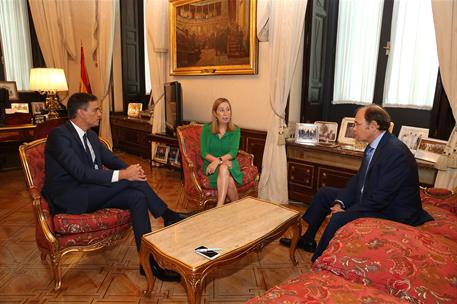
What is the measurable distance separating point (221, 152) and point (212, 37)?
1.93 metres

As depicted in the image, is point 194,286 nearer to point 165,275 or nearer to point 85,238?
point 165,275

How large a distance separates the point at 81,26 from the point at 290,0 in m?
4.90

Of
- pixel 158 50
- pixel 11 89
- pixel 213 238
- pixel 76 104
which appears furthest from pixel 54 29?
pixel 213 238

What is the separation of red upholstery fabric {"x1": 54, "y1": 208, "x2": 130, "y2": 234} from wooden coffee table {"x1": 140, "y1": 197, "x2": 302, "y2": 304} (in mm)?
424

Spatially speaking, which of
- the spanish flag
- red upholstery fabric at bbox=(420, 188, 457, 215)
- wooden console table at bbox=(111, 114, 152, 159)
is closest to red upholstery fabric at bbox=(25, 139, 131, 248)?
red upholstery fabric at bbox=(420, 188, 457, 215)

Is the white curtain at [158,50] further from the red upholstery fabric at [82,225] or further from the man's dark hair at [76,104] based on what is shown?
the red upholstery fabric at [82,225]

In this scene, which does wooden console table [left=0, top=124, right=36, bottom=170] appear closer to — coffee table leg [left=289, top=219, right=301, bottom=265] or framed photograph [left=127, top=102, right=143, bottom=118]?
framed photograph [left=127, top=102, right=143, bottom=118]

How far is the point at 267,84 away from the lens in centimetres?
415

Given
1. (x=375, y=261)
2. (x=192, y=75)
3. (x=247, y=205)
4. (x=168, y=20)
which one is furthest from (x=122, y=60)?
(x=375, y=261)

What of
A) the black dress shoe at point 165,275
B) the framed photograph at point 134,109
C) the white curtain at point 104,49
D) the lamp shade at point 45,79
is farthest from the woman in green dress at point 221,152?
the white curtain at point 104,49

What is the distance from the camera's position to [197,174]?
3.55 meters

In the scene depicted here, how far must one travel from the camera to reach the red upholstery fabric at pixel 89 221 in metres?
2.32

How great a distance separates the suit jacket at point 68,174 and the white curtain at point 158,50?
9.25ft

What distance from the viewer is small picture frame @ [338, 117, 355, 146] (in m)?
3.78
